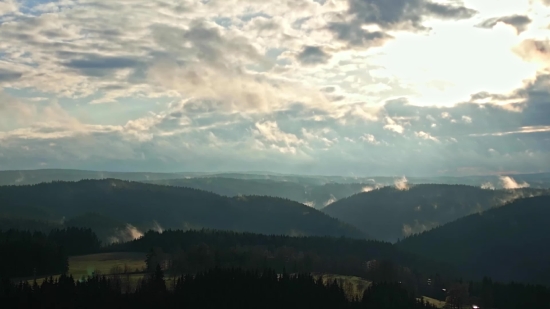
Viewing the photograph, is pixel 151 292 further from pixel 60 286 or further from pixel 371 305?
pixel 371 305

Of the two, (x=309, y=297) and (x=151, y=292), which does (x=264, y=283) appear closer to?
(x=309, y=297)

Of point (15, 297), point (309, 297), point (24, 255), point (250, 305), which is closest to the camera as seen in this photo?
point (15, 297)

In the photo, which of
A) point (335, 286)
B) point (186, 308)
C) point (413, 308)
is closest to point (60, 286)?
point (186, 308)

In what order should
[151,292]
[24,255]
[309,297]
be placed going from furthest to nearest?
[24,255] → [309,297] → [151,292]

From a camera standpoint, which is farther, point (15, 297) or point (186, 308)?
point (186, 308)

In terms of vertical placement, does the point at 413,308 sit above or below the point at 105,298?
below

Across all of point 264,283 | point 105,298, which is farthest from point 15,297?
point 264,283
